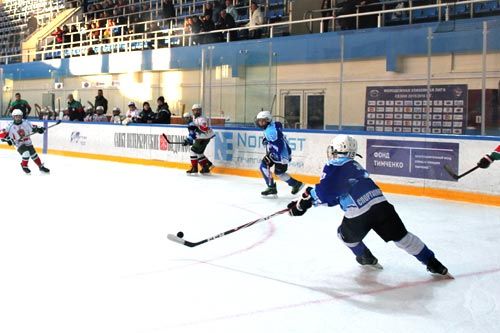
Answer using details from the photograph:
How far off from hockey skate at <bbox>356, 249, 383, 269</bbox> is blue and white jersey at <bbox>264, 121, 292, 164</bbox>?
364 cm

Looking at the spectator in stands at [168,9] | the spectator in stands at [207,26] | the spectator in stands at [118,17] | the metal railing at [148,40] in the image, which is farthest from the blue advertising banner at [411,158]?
the spectator in stands at [118,17]

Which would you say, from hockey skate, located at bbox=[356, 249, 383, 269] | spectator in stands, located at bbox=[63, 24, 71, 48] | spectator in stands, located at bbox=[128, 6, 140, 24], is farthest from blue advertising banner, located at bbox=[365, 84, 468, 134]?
spectator in stands, located at bbox=[63, 24, 71, 48]

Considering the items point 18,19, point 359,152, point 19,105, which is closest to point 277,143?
point 359,152

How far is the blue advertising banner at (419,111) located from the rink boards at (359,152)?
1.46 feet

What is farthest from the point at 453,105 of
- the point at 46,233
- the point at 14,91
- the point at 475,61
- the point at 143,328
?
the point at 14,91

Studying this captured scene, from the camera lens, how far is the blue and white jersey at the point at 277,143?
753cm

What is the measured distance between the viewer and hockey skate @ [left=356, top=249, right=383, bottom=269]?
4008 mm

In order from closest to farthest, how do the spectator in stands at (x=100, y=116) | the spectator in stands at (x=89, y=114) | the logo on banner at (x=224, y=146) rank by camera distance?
1. the logo on banner at (x=224, y=146)
2. the spectator in stands at (x=100, y=116)
3. the spectator in stands at (x=89, y=114)

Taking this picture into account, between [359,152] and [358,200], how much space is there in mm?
5005

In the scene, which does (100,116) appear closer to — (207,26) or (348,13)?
(207,26)

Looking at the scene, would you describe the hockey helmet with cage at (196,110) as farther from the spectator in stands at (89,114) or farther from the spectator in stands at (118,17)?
the spectator in stands at (118,17)

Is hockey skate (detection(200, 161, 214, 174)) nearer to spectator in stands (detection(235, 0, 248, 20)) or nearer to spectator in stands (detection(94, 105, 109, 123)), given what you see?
spectator in stands (detection(94, 105, 109, 123))

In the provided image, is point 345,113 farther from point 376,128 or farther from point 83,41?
point 83,41

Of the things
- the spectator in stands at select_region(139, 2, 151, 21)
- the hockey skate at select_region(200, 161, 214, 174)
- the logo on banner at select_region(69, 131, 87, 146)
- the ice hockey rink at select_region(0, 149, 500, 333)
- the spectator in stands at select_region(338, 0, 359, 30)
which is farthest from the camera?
the spectator in stands at select_region(139, 2, 151, 21)
